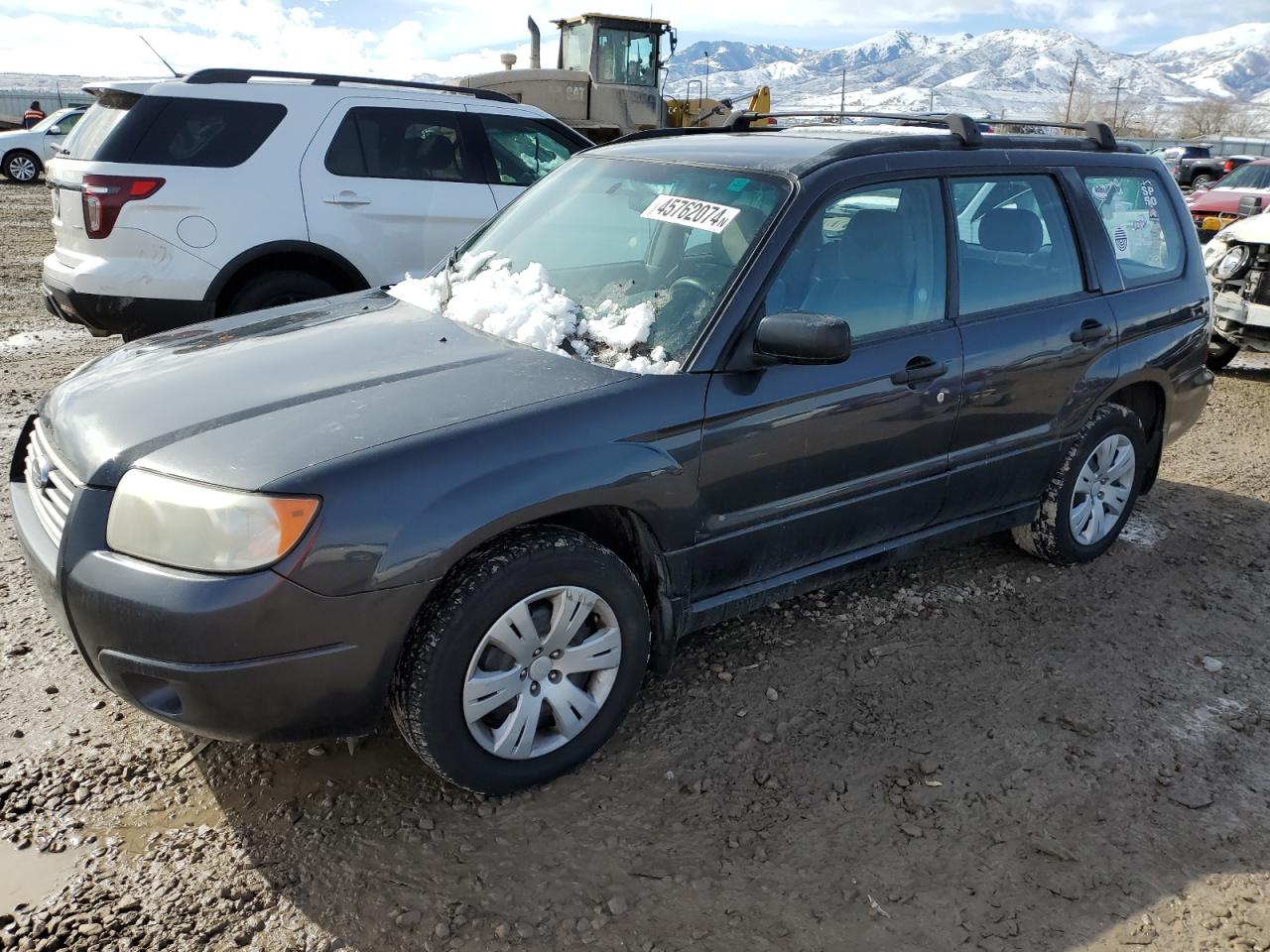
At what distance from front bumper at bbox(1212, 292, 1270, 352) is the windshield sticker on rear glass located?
570 centimetres

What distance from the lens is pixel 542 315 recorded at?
10.6 feet

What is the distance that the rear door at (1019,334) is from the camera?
3.67m

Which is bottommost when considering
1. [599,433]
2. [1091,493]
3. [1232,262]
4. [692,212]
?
[1091,493]

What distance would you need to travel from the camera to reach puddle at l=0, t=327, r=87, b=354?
7.64m

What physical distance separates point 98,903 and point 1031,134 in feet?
13.7

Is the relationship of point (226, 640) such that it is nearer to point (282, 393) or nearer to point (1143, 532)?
point (282, 393)

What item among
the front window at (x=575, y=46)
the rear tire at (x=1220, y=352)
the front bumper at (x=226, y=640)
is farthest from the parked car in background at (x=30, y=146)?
the front bumper at (x=226, y=640)

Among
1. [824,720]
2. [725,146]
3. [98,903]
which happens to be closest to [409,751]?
[98,903]

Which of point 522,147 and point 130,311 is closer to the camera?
point 130,311

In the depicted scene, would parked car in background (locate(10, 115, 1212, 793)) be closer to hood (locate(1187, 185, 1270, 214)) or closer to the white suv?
the white suv

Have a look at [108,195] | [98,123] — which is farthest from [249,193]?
[98,123]

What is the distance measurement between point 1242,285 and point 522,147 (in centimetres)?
548

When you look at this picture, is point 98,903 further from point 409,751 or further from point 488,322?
point 488,322

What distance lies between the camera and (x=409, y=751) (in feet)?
9.86
